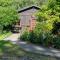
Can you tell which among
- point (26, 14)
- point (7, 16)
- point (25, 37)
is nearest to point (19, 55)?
point (25, 37)

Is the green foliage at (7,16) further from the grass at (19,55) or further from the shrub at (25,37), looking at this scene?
the grass at (19,55)

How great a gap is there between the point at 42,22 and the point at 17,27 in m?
10.3

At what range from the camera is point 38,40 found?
17391mm

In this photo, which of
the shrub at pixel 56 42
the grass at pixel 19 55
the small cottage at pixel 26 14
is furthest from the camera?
the small cottage at pixel 26 14

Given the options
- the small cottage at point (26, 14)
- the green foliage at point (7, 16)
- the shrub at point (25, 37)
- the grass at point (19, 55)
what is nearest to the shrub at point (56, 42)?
the grass at point (19, 55)

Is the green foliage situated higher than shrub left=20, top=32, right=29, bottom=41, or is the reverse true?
the green foliage

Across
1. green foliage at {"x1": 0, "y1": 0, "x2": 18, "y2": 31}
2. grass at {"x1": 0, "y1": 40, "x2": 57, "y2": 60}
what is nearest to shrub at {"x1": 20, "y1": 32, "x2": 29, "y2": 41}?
grass at {"x1": 0, "y1": 40, "x2": 57, "y2": 60}

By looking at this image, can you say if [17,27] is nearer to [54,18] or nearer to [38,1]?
[54,18]

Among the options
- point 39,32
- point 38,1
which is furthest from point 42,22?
point 38,1

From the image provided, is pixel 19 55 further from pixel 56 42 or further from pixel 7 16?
pixel 7 16

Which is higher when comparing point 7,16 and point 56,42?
point 7,16

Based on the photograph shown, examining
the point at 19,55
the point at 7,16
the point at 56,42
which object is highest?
the point at 7,16

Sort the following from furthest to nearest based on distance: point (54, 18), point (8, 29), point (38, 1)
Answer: point (38, 1) → point (8, 29) → point (54, 18)

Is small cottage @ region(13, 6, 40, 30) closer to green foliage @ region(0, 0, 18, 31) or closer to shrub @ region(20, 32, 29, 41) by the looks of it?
green foliage @ region(0, 0, 18, 31)
